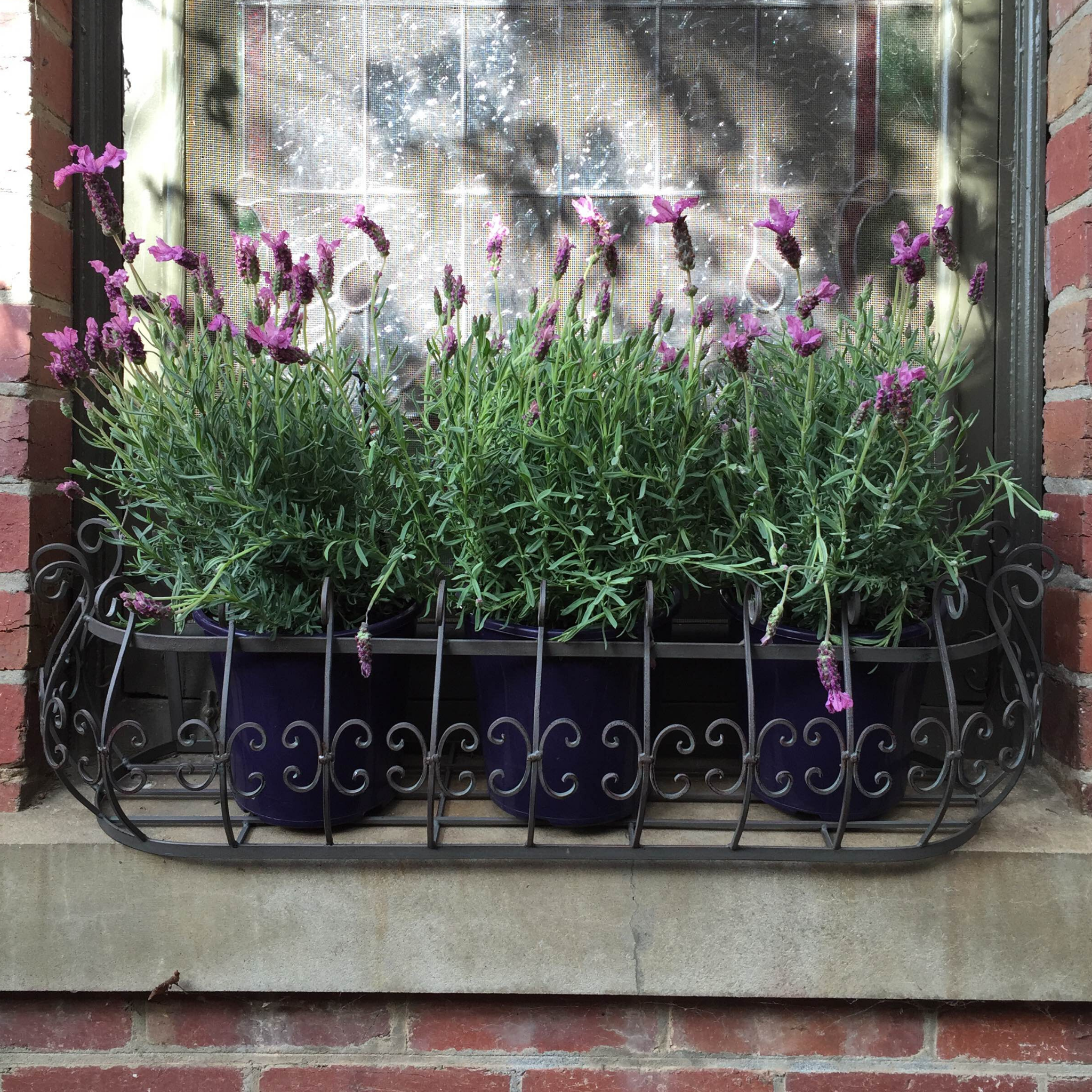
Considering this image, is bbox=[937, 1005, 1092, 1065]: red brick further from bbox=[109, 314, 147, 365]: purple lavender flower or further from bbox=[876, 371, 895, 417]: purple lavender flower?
bbox=[109, 314, 147, 365]: purple lavender flower

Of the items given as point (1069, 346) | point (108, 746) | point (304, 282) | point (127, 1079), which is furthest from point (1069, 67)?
point (127, 1079)

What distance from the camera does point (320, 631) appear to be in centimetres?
122

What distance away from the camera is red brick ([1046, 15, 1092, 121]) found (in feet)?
4.37

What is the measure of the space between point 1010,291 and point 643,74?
2.35 feet

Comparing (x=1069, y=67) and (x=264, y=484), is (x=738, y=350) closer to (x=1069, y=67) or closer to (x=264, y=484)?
(x=264, y=484)

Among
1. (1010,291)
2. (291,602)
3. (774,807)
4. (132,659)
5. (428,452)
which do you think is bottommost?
(774,807)

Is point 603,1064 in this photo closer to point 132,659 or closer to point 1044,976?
point 1044,976

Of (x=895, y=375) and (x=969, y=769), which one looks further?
(x=969, y=769)

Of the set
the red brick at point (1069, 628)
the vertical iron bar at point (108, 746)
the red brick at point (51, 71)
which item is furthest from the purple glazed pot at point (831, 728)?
the red brick at point (51, 71)

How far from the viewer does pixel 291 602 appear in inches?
46.9

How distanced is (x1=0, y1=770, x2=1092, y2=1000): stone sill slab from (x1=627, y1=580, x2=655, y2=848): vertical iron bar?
108mm

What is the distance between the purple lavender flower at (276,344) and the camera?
1007 mm

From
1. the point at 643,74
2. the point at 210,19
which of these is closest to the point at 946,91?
the point at 643,74

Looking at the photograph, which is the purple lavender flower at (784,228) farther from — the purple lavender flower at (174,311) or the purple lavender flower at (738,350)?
the purple lavender flower at (174,311)
